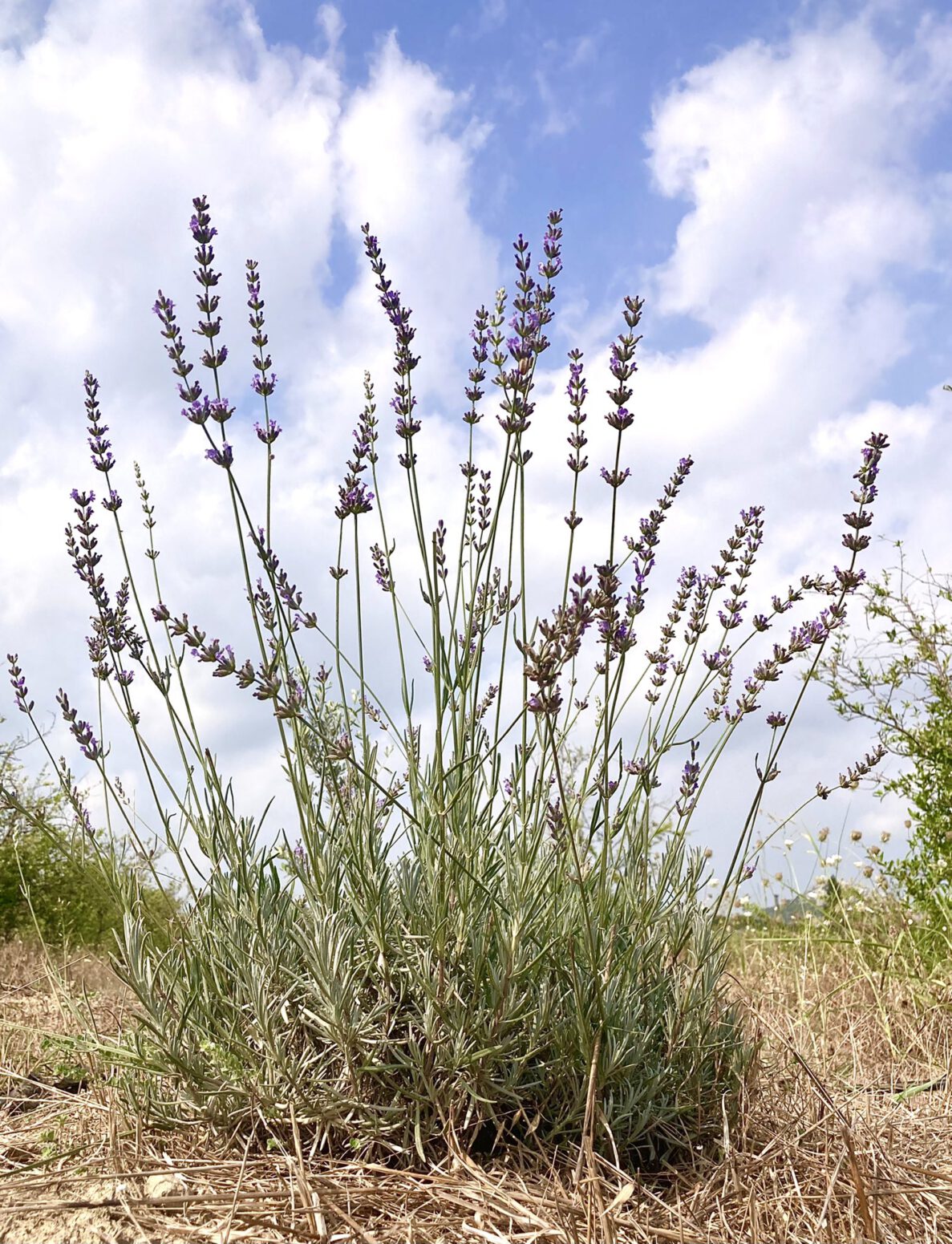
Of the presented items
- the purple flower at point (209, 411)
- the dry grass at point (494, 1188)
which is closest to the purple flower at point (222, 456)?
the purple flower at point (209, 411)

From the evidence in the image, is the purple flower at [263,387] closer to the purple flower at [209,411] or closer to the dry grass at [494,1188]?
the purple flower at [209,411]

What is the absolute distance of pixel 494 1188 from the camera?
218cm

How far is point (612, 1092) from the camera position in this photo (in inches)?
94.7

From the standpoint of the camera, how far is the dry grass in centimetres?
212

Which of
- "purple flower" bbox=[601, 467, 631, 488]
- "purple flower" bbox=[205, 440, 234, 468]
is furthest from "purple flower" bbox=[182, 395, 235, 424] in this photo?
"purple flower" bbox=[601, 467, 631, 488]

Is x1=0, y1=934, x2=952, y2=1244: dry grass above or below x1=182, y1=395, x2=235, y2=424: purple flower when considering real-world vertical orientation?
below

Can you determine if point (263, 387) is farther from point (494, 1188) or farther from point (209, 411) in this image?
point (494, 1188)

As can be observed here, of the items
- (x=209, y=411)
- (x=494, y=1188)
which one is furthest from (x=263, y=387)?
(x=494, y=1188)

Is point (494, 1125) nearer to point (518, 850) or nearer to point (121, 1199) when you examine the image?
point (518, 850)

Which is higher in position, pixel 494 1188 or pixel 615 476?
pixel 615 476

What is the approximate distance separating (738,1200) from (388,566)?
1792 millimetres

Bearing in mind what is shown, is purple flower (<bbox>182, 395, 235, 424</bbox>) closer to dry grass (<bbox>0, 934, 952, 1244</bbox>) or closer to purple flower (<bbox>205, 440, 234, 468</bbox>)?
purple flower (<bbox>205, 440, 234, 468</bbox>)

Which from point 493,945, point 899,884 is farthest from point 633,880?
point 899,884

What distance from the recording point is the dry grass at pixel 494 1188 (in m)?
2.12
